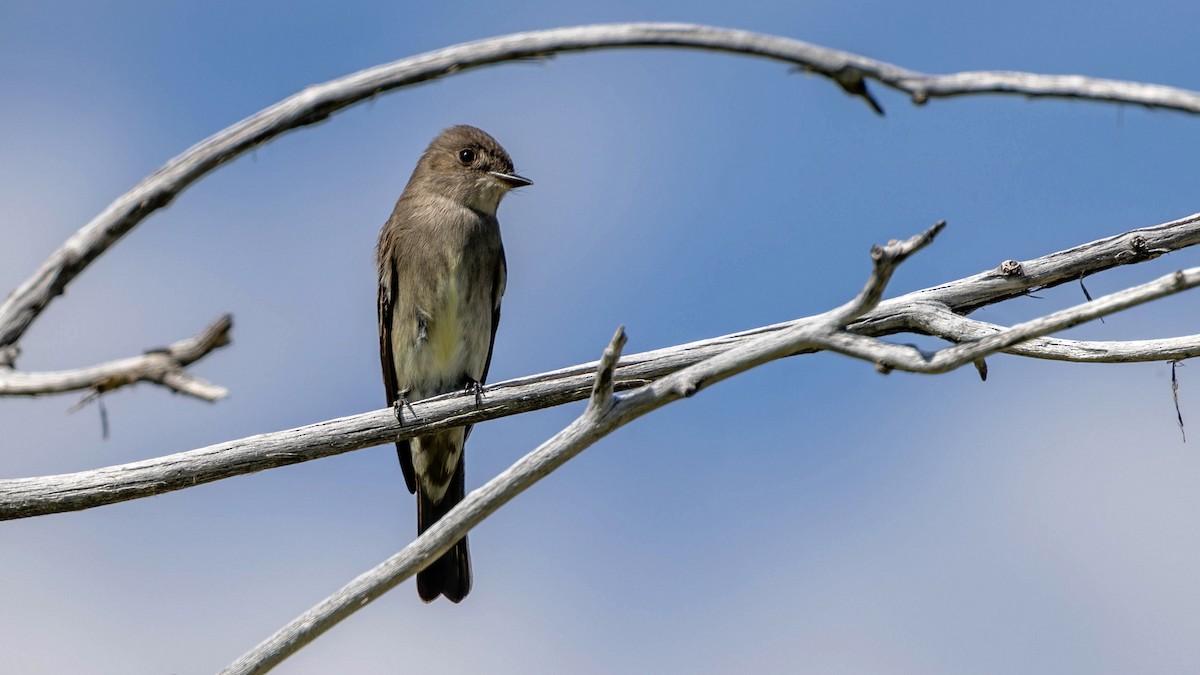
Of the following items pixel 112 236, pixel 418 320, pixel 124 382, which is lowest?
pixel 124 382

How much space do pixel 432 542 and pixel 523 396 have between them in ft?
3.89

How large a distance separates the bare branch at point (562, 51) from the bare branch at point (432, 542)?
5.09 feet

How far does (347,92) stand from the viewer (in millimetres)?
3447

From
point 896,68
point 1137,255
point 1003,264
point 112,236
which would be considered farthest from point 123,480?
point 1137,255

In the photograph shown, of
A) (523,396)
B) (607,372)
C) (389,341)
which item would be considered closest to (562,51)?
(607,372)

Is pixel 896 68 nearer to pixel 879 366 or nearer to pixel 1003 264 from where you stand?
pixel 879 366

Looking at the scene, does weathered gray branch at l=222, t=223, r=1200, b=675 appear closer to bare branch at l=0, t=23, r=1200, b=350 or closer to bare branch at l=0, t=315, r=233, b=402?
bare branch at l=0, t=23, r=1200, b=350

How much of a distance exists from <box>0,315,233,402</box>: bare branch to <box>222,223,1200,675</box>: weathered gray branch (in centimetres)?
163

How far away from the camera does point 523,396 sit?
5797mm

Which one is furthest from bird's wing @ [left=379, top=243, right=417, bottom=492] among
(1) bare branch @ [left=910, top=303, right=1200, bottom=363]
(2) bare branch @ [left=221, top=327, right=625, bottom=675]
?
(1) bare branch @ [left=910, top=303, right=1200, bottom=363]

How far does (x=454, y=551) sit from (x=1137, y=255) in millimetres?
4727

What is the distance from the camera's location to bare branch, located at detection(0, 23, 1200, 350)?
3.39 meters

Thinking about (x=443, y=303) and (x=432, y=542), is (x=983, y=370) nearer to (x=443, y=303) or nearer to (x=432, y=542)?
(x=432, y=542)

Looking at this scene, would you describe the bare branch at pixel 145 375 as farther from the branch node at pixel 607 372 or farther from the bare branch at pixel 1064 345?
the bare branch at pixel 1064 345
